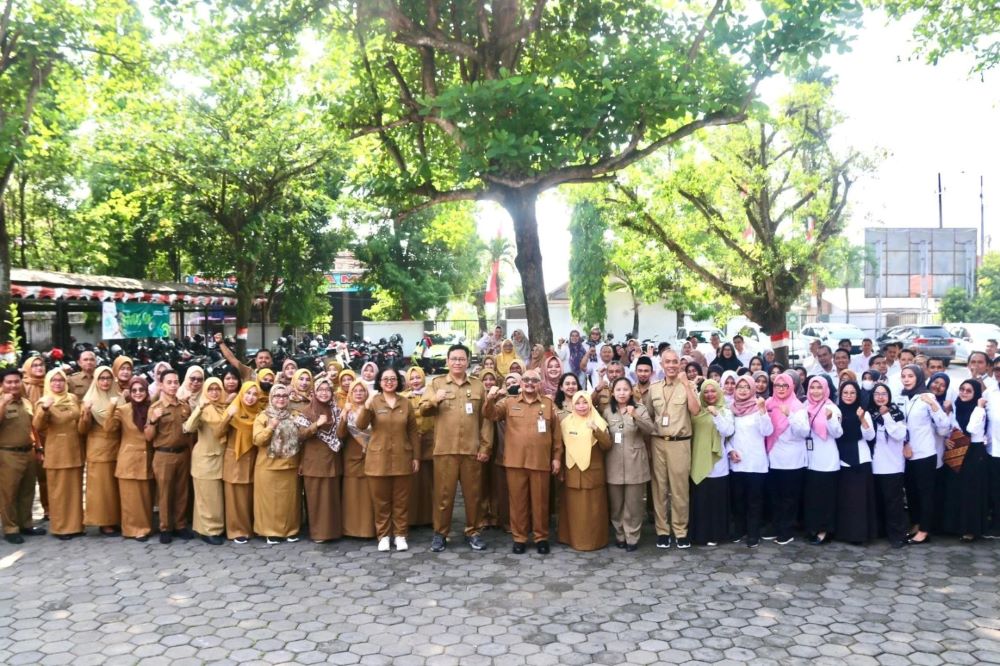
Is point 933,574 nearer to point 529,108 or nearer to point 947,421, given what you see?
point 947,421

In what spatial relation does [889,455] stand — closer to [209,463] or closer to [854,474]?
[854,474]

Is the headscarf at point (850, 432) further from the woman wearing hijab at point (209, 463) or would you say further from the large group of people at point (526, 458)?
the woman wearing hijab at point (209, 463)

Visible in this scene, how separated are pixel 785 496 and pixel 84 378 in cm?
731

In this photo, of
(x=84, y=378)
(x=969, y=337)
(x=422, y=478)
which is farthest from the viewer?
(x=969, y=337)

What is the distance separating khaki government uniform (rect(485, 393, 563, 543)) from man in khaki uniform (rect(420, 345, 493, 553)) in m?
0.28

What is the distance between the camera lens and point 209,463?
7137 mm

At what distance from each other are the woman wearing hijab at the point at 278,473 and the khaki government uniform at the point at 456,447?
1.03 m

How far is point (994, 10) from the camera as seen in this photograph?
34.8 feet

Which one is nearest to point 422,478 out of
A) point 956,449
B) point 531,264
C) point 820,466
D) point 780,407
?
point 780,407

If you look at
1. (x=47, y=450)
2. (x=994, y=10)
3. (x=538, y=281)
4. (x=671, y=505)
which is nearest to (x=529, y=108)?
(x=538, y=281)

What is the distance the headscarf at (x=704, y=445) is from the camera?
689 cm

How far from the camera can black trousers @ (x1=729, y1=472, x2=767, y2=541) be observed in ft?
22.7

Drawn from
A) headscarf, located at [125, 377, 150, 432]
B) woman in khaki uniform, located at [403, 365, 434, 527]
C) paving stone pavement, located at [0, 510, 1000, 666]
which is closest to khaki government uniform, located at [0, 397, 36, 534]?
paving stone pavement, located at [0, 510, 1000, 666]

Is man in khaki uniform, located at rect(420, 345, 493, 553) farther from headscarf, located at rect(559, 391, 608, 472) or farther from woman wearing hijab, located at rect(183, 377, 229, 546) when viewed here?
woman wearing hijab, located at rect(183, 377, 229, 546)
